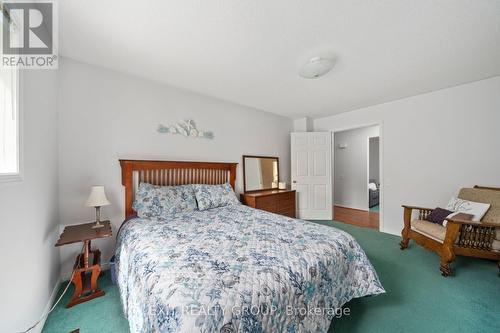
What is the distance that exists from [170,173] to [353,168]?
5005mm

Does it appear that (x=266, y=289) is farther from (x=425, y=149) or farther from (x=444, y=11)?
(x=425, y=149)

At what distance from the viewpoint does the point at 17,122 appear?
1163 millimetres

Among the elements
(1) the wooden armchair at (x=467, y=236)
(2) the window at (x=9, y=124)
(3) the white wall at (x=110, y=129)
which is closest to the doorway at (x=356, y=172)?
(1) the wooden armchair at (x=467, y=236)

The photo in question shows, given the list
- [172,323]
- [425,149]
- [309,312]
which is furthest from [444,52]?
[172,323]

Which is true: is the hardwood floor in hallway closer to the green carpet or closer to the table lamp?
the green carpet

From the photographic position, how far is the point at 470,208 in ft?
7.62

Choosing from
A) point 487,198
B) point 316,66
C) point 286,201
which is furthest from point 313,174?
point 316,66

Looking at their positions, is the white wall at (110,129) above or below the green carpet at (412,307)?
above

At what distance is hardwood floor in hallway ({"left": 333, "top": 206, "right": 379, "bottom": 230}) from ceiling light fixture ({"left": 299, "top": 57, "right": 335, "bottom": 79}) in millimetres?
3282

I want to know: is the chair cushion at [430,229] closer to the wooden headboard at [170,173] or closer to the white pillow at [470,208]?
the white pillow at [470,208]

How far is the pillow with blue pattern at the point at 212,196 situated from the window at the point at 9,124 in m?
1.69

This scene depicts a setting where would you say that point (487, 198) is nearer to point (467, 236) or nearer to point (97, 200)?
point (467, 236)

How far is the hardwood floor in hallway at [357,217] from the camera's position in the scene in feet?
13.1

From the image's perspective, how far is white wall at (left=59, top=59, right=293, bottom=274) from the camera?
82.4 inches
